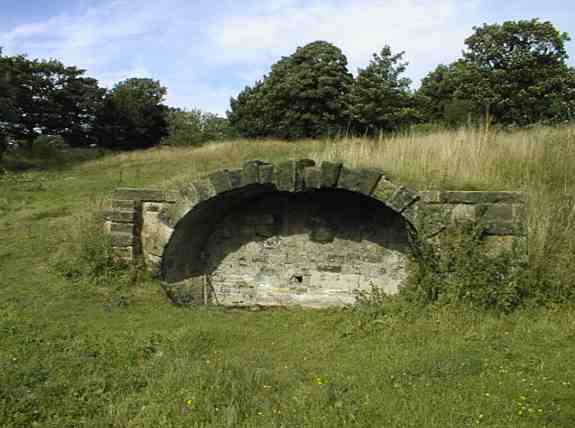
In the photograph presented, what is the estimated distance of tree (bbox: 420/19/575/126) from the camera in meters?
26.0

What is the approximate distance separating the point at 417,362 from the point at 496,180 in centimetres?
343

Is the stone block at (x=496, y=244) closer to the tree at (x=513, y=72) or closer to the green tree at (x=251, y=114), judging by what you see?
the tree at (x=513, y=72)

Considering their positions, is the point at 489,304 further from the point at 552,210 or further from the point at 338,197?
the point at 338,197

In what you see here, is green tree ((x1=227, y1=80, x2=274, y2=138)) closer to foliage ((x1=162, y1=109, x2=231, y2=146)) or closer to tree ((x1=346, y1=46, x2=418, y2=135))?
foliage ((x1=162, y1=109, x2=231, y2=146))

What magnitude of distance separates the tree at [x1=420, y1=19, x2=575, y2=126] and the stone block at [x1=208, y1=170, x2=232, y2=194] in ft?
71.8

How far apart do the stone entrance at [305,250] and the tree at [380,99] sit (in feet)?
64.6

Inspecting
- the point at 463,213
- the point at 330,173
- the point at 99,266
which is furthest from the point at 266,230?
the point at 463,213

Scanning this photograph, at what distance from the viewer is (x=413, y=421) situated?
3.18 metres

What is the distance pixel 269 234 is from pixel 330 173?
1.89 m

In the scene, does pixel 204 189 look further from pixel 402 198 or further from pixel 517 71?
pixel 517 71

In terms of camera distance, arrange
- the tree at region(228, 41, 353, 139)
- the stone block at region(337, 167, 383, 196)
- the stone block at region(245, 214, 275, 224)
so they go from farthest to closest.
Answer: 1. the tree at region(228, 41, 353, 139)
2. the stone block at region(245, 214, 275, 224)
3. the stone block at region(337, 167, 383, 196)

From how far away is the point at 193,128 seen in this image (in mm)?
34031

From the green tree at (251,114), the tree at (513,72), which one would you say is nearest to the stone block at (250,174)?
the tree at (513,72)

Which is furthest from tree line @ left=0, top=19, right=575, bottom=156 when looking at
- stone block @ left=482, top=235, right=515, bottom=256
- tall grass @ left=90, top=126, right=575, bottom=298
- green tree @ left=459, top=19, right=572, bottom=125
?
stone block @ left=482, top=235, right=515, bottom=256
